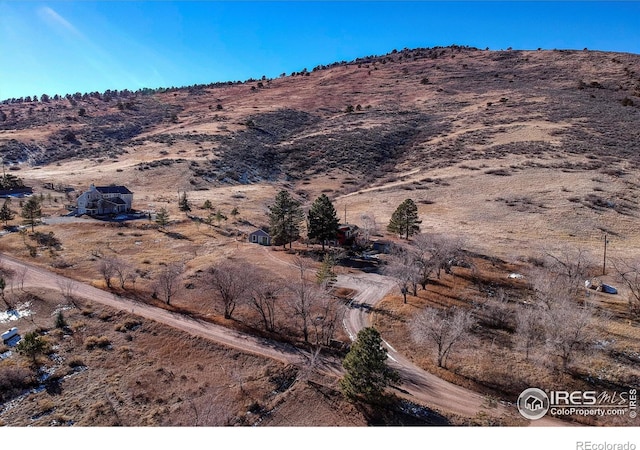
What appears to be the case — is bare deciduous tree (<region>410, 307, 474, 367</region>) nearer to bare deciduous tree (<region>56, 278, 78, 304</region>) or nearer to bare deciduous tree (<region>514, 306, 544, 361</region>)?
bare deciduous tree (<region>514, 306, 544, 361</region>)

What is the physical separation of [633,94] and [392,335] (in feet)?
559

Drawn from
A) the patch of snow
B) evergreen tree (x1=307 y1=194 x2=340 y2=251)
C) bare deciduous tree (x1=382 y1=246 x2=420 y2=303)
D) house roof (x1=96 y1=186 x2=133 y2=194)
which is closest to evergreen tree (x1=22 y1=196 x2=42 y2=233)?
house roof (x1=96 y1=186 x2=133 y2=194)

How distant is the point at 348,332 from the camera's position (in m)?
41.0

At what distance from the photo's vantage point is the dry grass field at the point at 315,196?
32.8 m

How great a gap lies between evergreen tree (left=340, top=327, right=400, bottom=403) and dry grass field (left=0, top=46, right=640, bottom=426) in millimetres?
1596

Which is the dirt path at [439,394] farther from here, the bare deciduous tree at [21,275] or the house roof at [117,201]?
the house roof at [117,201]

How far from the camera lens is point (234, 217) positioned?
276ft

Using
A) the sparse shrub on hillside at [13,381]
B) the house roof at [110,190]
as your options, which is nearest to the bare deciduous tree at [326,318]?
the sparse shrub on hillside at [13,381]

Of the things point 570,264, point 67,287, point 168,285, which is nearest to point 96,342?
point 168,285

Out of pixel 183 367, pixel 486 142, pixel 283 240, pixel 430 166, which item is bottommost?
pixel 183 367

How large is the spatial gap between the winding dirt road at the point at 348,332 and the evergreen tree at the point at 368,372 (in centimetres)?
375

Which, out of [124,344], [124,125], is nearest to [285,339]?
[124,344]

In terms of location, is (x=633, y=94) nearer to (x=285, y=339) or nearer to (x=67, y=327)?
(x=285, y=339)

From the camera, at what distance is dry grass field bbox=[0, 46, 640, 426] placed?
3281 cm
